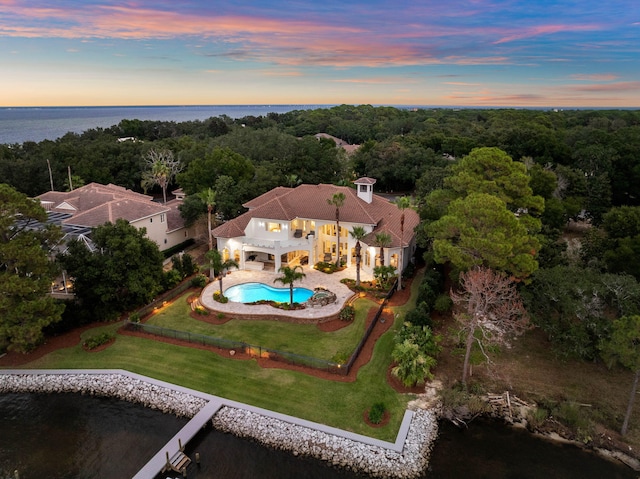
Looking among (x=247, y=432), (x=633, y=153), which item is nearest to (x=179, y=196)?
(x=247, y=432)

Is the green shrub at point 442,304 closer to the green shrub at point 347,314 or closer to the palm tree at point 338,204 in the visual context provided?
the green shrub at point 347,314

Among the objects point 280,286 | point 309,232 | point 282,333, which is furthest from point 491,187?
point 280,286

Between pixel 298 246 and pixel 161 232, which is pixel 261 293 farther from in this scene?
pixel 161 232

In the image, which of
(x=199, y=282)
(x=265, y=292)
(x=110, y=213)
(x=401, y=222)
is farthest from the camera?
(x=110, y=213)

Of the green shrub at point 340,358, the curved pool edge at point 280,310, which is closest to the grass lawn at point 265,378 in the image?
the green shrub at point 340,358

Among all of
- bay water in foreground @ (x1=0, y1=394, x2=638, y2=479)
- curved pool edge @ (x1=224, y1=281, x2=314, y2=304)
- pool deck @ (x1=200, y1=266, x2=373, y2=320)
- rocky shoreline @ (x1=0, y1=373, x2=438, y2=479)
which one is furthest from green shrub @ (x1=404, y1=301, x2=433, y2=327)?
curved pool edge @ (x1=224, y1=281, x2=314, y2=304)
